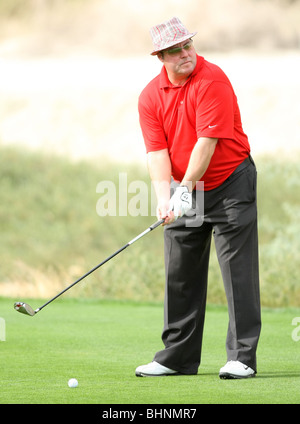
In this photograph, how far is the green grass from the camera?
959cm

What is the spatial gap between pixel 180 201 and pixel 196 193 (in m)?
0.19

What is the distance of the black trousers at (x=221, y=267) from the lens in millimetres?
4137

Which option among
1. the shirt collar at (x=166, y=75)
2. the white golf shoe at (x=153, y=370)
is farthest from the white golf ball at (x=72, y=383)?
the shirt collar at (x=166, y=75)

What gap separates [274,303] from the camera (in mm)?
8531

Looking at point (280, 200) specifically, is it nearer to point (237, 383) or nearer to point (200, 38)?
point (200, 38)

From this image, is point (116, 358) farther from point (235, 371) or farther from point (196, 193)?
point (196, 193)

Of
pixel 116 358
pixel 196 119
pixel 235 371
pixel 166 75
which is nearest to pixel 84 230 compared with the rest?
pixel 116 358

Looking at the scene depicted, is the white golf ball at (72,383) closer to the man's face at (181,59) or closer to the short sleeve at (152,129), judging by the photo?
the short sleeve at (152,129)

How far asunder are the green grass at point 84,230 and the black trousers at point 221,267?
4.86 meters

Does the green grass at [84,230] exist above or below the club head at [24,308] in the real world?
above

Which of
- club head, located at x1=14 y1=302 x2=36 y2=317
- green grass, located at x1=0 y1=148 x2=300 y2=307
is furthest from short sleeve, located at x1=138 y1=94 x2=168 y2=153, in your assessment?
green grass, located at x1=0 y1=148 x2=300 y2=307

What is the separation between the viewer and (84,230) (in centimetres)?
1574

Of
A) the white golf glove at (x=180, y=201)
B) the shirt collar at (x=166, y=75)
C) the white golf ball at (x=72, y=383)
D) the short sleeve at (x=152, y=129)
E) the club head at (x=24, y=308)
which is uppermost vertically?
the shirt collar at (x=166, y=75)

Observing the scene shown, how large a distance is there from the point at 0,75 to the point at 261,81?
19.6 ft
